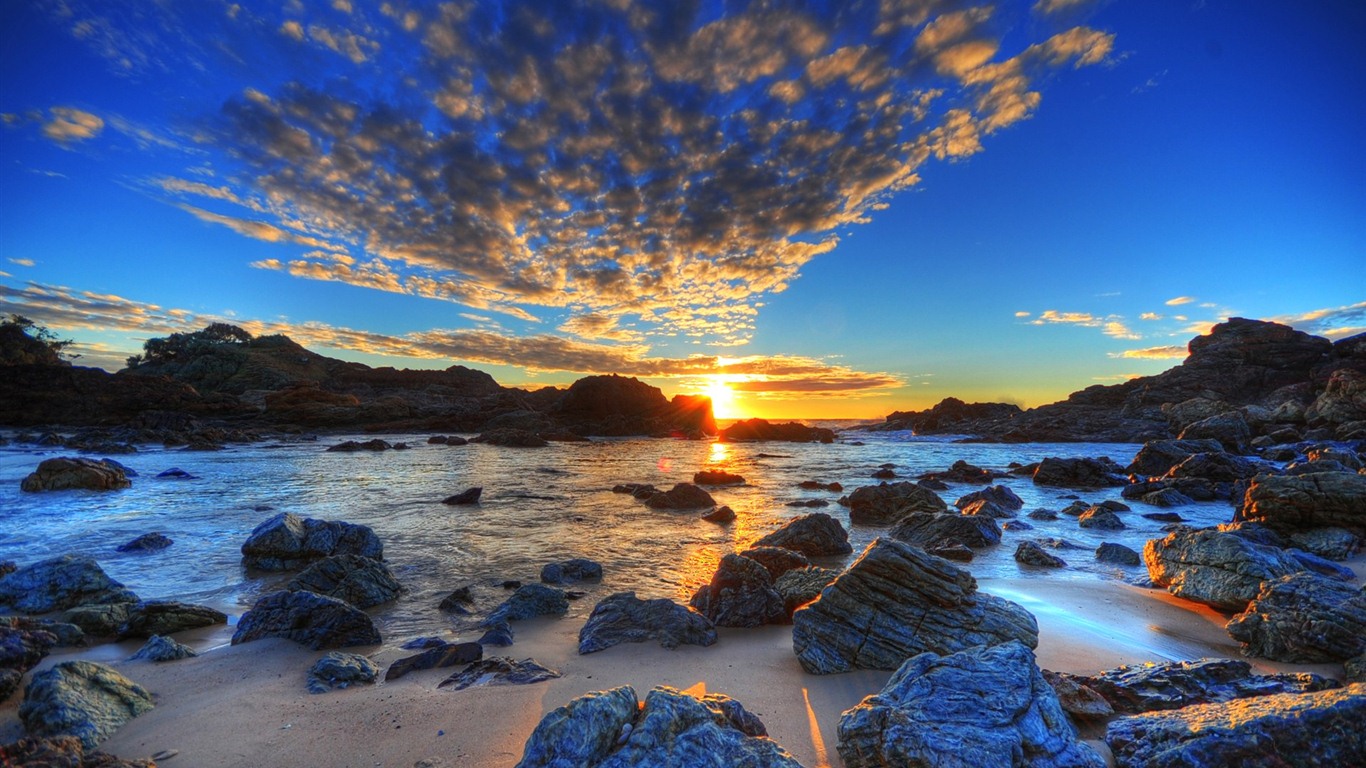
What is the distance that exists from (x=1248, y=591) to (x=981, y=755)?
759cm

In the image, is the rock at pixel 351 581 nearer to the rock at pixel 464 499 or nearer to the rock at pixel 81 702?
the rock at pixel 81 702

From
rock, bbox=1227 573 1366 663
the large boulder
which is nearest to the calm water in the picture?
rock, bbox=1227 573 1366 663

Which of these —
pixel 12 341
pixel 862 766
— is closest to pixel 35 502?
pixel 862 766

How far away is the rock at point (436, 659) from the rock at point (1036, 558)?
10473mm

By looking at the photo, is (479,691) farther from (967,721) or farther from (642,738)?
(967,721)

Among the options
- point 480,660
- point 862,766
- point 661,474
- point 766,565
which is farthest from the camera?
point 661,474

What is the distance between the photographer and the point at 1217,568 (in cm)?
800

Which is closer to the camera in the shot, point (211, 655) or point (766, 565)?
point (211, 655)

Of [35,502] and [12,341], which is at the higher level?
[12,341]

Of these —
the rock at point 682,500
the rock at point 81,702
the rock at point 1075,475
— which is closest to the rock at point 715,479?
the rock at point 682,500

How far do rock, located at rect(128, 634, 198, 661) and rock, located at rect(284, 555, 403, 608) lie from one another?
5.87ft

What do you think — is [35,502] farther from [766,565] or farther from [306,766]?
[766,565]

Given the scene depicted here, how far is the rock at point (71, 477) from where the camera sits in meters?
18.4

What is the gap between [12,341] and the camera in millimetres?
61719
